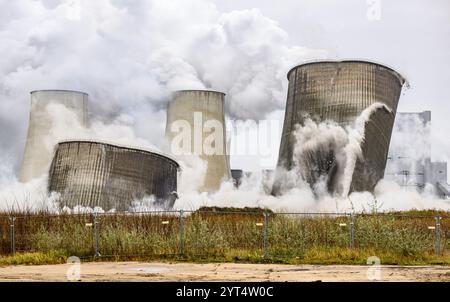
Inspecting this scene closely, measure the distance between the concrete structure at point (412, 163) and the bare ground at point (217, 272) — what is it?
112 feet

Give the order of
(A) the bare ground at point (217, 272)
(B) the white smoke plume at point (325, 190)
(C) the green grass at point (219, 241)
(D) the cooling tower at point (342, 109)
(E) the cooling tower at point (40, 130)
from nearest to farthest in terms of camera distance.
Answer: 1. (A) the bare ground at point (217, 272)
2. (C) the green grass at point (219, 241)
3. (D) the cooling tower at point (342, 109)
4. (B) the white smoke plume at point (325, 190)
5. (E) the cooling tower at point (40, 130)

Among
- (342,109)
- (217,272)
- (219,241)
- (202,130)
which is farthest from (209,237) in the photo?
(202,130)

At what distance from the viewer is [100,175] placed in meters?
30.8

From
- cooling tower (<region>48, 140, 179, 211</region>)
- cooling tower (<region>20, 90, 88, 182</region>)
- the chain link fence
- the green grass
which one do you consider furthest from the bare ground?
cooling tower (<region>20, 90, 88, 182</region>)

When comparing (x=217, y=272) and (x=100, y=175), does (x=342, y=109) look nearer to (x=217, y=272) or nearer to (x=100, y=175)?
(x=100, y=175)

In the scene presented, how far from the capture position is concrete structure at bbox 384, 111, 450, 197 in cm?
4562

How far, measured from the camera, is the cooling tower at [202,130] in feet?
120

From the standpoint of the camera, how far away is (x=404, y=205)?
34594 millimetres

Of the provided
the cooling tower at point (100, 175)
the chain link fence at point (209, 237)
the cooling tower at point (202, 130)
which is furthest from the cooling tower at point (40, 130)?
the chain link fence at point (209, 237)

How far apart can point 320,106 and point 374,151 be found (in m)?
3.30

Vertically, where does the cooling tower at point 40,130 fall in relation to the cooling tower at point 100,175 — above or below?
above

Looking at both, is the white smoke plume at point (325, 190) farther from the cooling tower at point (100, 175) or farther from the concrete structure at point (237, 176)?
the concrete structure at point (237, 176)

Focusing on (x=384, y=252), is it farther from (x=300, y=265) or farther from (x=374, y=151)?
(x=374, y=151)
